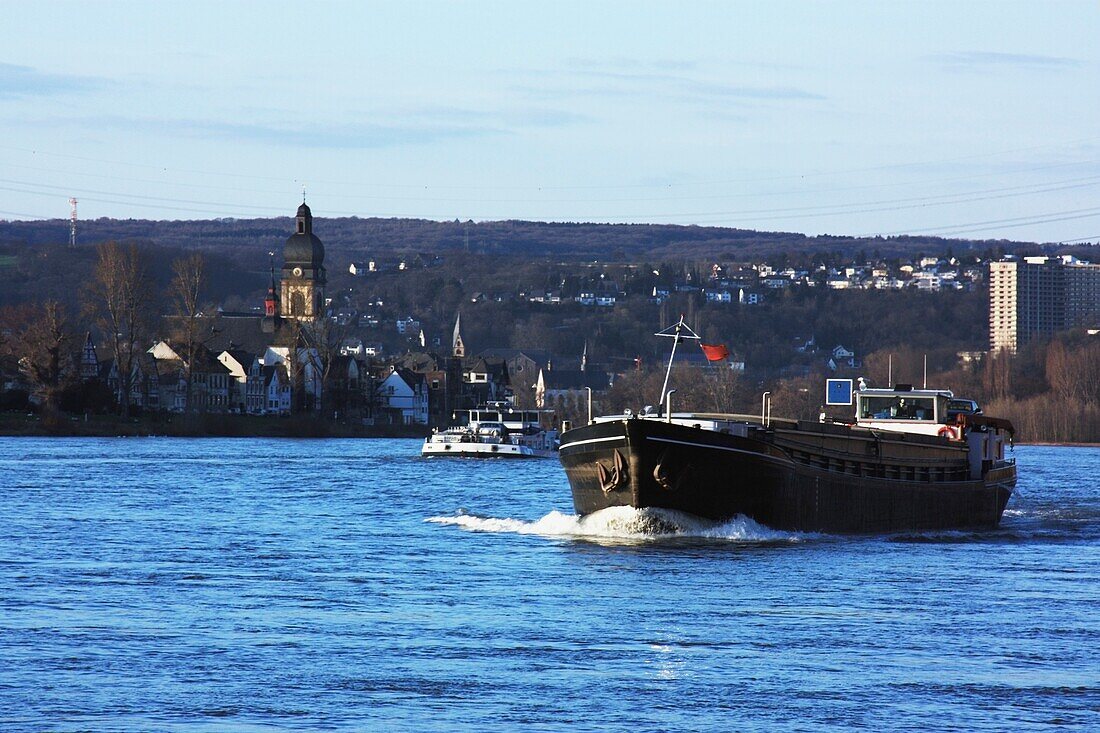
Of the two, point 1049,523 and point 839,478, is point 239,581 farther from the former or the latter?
point 1049,523

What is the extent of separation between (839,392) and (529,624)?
3204cm

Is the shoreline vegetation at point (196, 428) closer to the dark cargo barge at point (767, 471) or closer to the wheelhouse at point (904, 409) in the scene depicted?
the wheelhouse at point (904, 409)

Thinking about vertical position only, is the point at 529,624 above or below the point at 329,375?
below

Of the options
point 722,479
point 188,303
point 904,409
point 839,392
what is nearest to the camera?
point 722,479

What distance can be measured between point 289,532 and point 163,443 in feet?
253

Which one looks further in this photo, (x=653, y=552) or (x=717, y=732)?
(x=653, y=552)

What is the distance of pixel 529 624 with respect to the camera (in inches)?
1119


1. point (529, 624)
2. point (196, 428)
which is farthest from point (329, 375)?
point (529, 624)

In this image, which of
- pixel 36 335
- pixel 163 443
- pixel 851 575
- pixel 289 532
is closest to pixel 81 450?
pixel 163 443

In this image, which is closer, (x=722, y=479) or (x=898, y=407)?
(x=722, y=479)

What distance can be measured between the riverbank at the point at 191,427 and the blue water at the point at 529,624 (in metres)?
76.1

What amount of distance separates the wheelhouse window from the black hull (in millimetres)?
7306

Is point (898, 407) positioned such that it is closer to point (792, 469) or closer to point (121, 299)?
point (792, 469)

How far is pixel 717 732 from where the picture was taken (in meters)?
20.4
